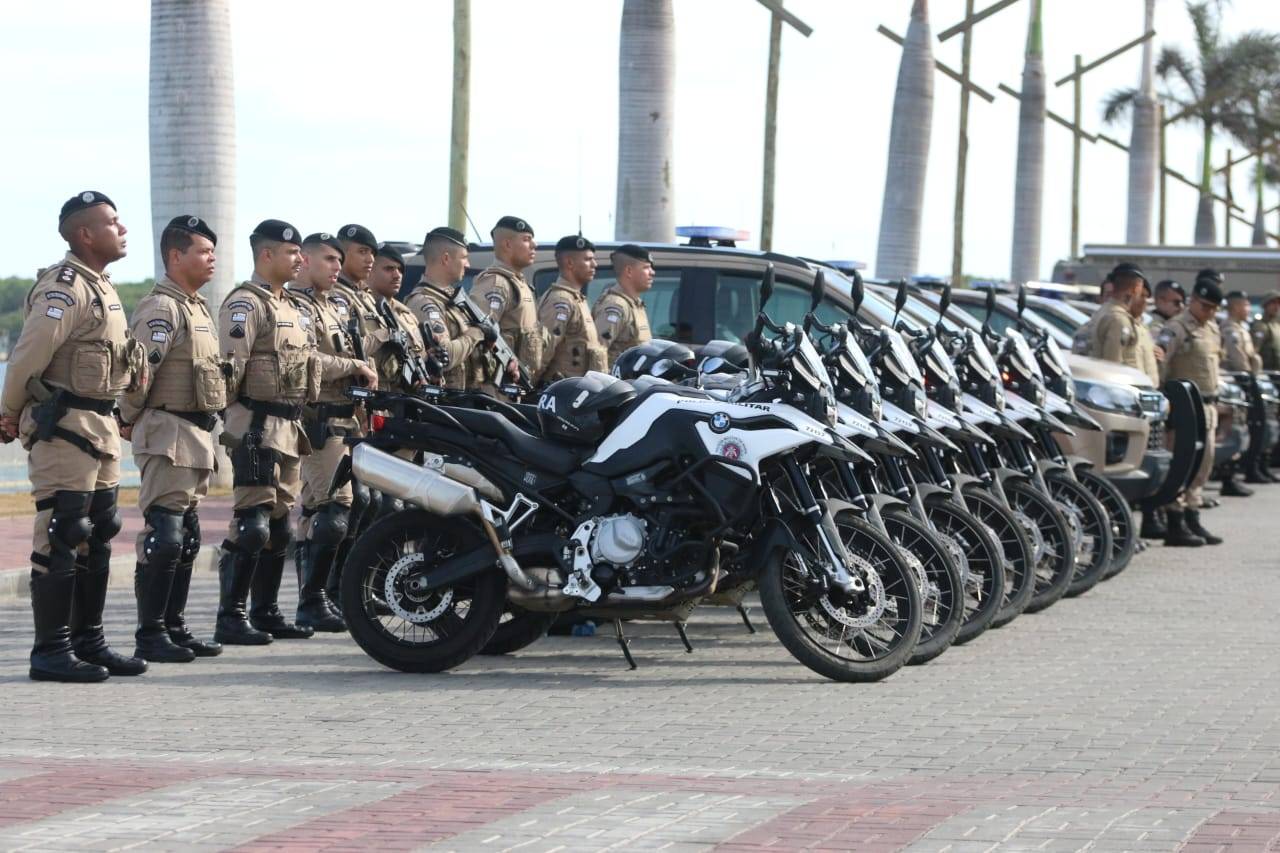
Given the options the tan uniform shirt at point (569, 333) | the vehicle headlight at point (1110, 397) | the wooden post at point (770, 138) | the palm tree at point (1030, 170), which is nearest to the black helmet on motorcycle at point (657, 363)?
the tan uniform shirt at point (569, 333)

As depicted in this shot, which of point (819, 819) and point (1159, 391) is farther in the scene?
point (1159, 391)

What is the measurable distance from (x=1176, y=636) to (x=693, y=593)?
3.04 meters

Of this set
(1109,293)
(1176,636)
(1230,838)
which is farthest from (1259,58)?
(1230,838)

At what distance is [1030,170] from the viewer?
4134cm

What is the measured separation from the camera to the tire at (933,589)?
963 centimetres

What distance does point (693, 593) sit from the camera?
9266 mm

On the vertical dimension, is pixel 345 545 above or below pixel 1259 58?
below

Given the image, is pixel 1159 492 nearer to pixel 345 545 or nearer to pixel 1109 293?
pixel 1109 293

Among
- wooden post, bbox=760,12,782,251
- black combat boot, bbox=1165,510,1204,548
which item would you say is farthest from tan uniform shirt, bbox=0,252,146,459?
wooden post, bbox=760,12,782,251

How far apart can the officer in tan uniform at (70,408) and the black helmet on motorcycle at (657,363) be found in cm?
263

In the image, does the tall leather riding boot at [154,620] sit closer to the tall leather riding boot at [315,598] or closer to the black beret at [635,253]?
the tall leather riding boot at [315,598]

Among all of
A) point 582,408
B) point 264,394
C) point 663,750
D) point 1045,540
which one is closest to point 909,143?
point 1045,540

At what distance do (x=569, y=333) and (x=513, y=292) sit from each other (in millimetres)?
633

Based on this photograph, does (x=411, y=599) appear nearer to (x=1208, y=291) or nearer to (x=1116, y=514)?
(x=1116, y=514)
